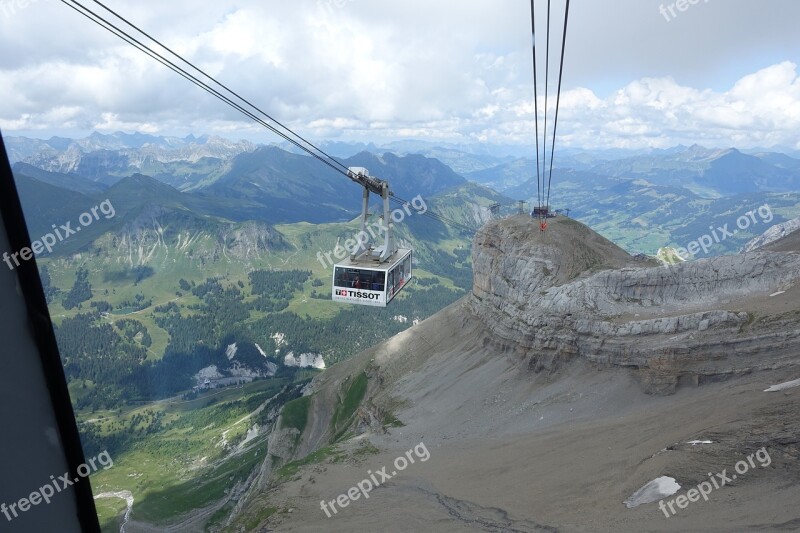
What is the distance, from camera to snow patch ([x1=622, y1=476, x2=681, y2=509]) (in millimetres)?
30203

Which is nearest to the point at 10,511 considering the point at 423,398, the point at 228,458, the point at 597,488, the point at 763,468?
the point at 763,468

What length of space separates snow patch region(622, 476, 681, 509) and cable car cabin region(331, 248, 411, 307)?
20.1m

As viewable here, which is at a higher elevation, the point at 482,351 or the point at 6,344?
the point at 6,344

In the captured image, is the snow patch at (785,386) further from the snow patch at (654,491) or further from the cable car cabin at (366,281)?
the cable car cabin at (366,281)

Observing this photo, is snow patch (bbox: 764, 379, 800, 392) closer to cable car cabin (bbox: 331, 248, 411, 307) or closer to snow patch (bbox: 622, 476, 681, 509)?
snow patch (bbox: 622, 476, 681, 509)

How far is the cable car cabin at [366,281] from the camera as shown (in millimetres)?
35750

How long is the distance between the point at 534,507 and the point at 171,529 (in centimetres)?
7803

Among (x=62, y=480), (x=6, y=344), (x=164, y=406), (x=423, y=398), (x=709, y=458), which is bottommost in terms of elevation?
(x=164, y=406)

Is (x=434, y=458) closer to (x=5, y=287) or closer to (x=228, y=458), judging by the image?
(x=5, y=287)

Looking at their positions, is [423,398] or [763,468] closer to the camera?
[763,468]

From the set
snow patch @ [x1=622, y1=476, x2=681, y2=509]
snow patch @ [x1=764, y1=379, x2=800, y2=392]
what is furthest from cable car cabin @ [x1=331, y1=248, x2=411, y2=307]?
snow patch @ [x1=764, y1=379, x2=800, y2=392]

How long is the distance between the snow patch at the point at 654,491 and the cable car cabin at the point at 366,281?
20.1 meters

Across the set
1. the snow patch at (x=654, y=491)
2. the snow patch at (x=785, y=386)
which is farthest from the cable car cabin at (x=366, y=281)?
the snow patch at (x=785, y=386)

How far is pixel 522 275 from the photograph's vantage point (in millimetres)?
73188
